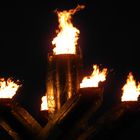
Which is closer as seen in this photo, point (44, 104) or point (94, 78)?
point (94, 78)

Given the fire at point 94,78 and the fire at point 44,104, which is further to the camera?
the fire at point 44,104

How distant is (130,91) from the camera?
2367cm

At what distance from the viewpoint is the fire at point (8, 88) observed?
23938 mm

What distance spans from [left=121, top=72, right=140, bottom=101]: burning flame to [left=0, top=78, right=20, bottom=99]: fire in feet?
A: 12.8

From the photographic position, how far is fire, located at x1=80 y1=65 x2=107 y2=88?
74.6 ft

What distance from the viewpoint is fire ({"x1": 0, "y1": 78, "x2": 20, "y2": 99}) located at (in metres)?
23.9

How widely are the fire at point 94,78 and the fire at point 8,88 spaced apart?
2741 millimetres

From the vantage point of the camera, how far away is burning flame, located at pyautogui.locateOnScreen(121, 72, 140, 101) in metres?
23.5

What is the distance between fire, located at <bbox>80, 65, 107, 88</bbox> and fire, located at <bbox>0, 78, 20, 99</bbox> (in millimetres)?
2741

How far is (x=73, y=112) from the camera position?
23016 millimetres

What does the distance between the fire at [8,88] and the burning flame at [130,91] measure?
3.91m

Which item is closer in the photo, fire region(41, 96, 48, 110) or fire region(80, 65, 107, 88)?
fire region(80, 65, 107, 88)

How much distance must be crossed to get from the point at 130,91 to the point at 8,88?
4346 millimetres

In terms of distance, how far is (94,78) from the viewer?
75.6 feet
